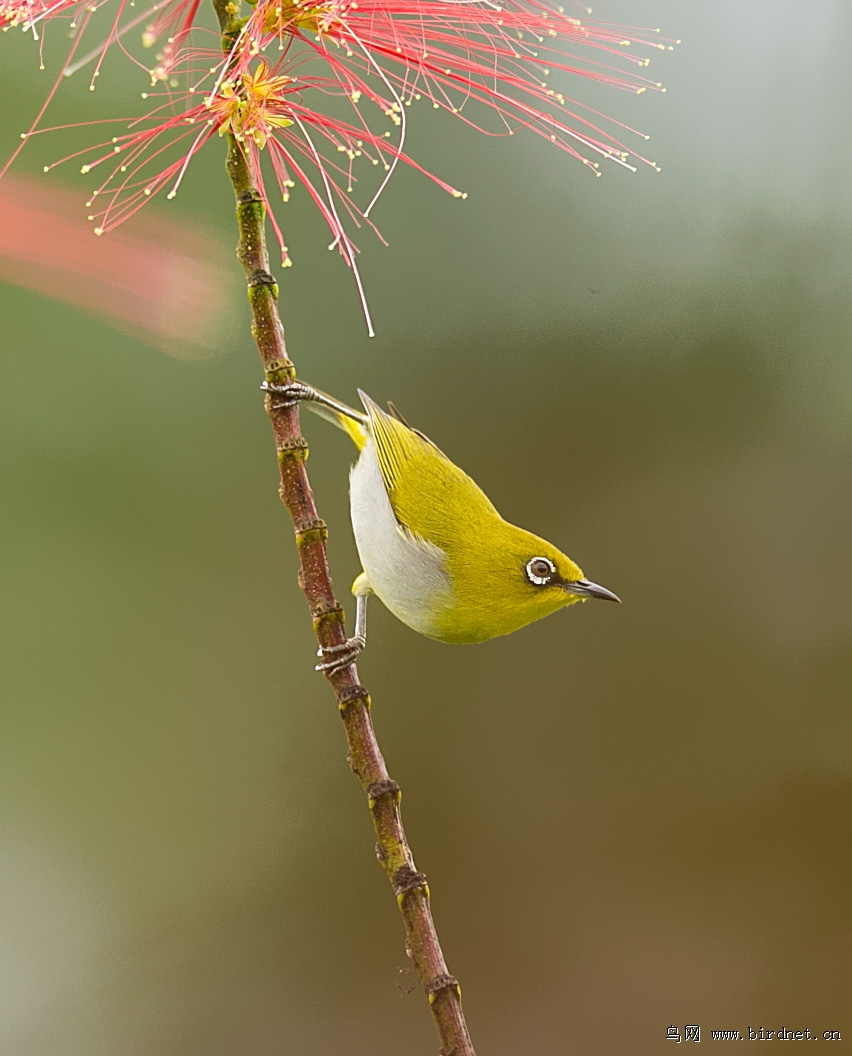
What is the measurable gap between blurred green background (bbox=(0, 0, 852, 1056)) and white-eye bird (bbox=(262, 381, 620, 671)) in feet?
0.67

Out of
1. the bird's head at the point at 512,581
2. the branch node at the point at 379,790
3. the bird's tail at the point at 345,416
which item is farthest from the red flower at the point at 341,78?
the branch node at the point at 379,790

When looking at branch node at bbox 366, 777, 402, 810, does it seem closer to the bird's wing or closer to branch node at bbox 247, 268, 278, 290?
the bird's wing

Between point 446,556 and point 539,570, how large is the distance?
0.08m

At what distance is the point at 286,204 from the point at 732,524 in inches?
26.9

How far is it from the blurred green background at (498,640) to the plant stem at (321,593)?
0.86ft

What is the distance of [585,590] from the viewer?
0.75 metres

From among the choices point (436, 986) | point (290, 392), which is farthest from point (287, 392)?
point (436, 986)

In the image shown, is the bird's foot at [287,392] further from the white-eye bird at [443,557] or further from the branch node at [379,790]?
the branch node at [379,790]

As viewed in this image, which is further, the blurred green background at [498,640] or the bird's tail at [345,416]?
the blurred green background at [498,640]

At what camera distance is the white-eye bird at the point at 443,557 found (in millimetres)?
751

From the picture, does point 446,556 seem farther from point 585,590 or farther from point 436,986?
point 436,986

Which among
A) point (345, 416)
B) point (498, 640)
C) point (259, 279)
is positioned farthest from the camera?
point (498, 640)

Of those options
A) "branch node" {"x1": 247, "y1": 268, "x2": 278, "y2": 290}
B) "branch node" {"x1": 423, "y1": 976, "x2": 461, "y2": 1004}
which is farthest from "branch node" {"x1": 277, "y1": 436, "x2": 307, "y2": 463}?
"branch node" {"x1": 423, "y1": 976, "x2": 461, "y2": 1004}

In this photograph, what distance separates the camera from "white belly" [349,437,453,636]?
76cm
